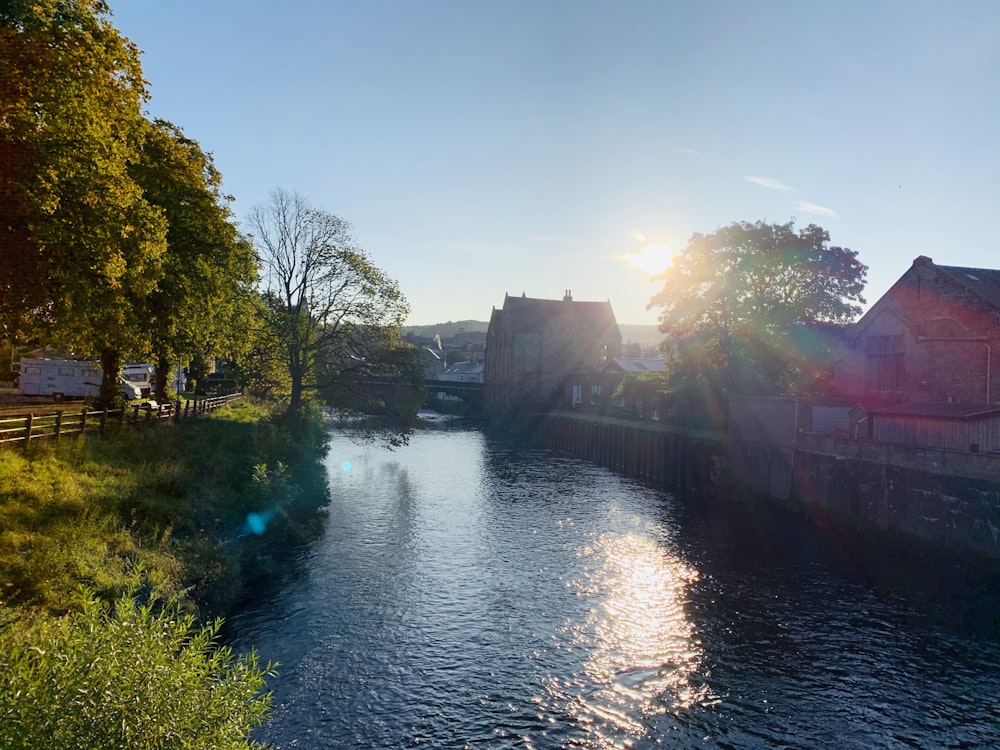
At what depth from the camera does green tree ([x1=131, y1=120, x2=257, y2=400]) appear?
24.2 meters

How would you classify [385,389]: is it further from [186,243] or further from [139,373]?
[139,373]

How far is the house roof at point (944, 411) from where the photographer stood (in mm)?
25359

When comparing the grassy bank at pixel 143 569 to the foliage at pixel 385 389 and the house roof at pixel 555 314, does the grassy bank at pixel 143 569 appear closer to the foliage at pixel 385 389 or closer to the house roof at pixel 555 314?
the foliage at pixel 385 389

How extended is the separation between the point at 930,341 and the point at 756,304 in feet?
46.2

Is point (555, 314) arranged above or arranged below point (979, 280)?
above

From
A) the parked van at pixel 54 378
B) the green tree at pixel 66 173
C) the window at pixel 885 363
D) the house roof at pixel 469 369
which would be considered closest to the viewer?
the green tree at pixel 66 173

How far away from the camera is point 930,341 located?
1346 inches

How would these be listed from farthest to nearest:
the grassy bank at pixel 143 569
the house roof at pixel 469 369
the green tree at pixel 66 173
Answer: the house roof at pixel 469 369 → the green tree at pixel 66 173 → the grassy bank at pixel 143 569

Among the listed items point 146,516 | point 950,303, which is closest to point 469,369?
point 950,303

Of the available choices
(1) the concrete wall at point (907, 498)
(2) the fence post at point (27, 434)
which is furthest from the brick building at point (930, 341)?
(2) the fence post at point (27, 434)

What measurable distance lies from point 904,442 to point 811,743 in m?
21.0

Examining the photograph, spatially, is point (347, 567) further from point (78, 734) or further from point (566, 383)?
point (566, 383)

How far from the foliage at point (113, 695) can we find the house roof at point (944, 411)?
28.6m

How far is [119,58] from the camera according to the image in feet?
53.6
